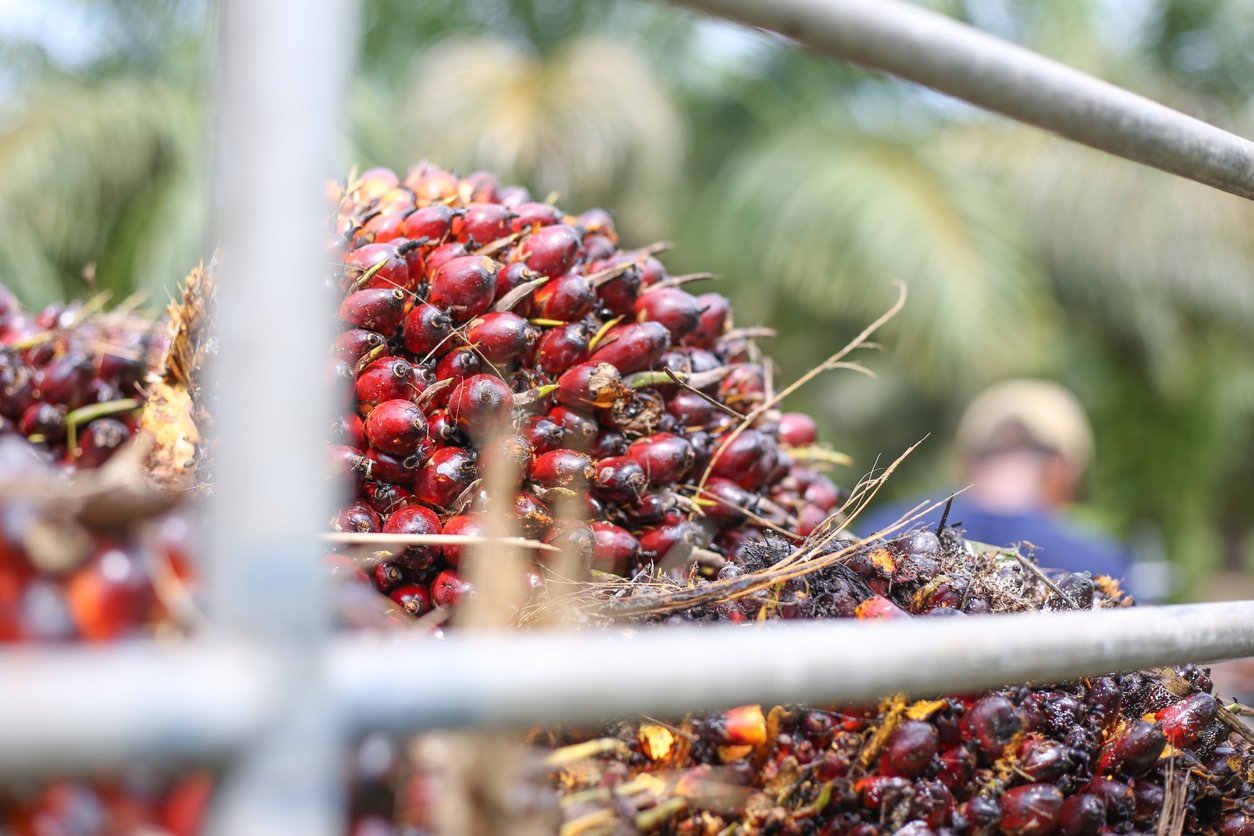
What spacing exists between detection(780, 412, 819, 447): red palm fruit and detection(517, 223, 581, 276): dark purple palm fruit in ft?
1.31

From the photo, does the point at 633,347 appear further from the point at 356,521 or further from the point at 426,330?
the point at 356,521

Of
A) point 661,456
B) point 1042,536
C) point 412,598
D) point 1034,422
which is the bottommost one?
point 412,598

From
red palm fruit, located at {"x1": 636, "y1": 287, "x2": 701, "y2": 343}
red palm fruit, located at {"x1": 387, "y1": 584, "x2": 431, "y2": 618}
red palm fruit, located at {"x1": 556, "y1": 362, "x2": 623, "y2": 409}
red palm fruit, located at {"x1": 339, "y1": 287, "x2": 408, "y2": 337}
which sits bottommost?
red palm fruit, located at {"x1": 387, "y1": 584, "x2": 431, "y2": 618}

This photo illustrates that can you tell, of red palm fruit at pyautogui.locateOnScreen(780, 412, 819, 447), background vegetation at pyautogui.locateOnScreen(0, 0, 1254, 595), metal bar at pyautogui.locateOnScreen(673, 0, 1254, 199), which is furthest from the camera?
background vegetation at pyautogui.locateOnScreen(0, 0, 1254, 595)

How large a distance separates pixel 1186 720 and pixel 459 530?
2.09 ft

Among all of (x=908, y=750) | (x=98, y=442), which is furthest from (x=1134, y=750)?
(x=98, y=442)

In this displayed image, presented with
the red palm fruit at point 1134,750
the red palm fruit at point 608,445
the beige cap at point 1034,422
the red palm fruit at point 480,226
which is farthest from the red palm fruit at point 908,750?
the beige cap at point 1034,422

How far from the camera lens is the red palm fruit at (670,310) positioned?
1.12m

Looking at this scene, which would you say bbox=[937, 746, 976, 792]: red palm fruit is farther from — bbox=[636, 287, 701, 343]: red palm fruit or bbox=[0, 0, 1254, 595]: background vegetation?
bbox=[0, 0, 1254, 595]: background vegetation

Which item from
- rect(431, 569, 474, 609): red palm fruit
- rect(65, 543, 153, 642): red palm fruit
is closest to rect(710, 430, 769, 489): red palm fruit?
rect(431, 569, 474, 609): red palm fruit

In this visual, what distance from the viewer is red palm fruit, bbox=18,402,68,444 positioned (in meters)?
1.19

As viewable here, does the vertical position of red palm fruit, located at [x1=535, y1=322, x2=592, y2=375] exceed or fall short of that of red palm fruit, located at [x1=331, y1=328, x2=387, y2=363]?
it exceeds it

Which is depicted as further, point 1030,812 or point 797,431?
point 797,431

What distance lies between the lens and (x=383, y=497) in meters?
0.94
